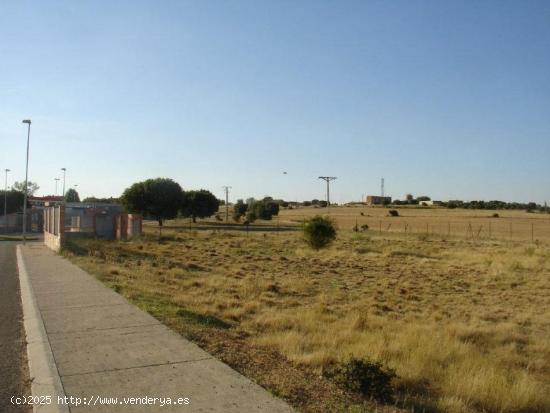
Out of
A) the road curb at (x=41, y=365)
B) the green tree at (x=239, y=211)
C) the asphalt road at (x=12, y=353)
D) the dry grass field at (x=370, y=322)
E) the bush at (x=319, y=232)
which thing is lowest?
the dry grass field at (x=370, y=322)

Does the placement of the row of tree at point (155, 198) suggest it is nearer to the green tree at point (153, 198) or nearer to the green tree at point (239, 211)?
the green tree at point (153, 198)

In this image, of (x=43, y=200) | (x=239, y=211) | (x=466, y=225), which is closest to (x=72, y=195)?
(x=43, y=200)

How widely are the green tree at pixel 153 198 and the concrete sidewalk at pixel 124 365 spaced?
2646 inches

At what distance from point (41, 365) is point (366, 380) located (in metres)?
3.88

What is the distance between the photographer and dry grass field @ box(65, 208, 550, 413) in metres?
6.74

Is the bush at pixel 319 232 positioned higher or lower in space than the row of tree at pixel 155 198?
lower

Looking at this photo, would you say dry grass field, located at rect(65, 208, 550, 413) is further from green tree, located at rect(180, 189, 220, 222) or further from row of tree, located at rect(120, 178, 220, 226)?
green tree, located at rect(180, 189, 220, 222)

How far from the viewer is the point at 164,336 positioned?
823 centimetres

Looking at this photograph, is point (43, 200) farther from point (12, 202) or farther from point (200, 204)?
point (200, 204)

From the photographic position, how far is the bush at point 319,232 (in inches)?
1529

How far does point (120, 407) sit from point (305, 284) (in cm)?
1658

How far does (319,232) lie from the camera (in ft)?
127

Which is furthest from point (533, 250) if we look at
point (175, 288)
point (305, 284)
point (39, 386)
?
point (39, 386)

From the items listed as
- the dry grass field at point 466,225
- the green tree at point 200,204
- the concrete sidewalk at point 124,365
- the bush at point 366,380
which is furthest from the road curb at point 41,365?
the green tree at point 200,204
